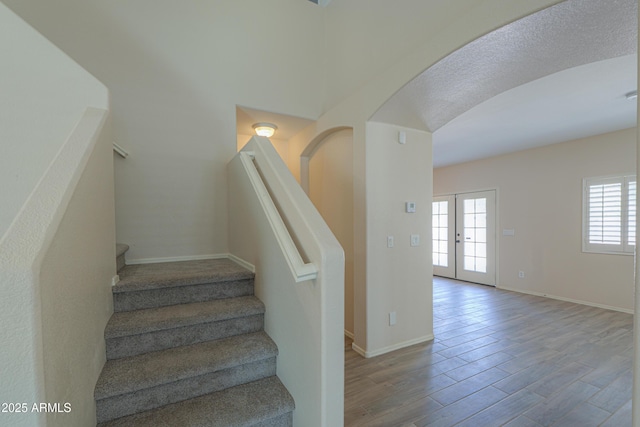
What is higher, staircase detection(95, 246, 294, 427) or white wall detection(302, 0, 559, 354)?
white wall detection(302, 0, 559, 354)

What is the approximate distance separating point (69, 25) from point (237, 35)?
60.5 inches

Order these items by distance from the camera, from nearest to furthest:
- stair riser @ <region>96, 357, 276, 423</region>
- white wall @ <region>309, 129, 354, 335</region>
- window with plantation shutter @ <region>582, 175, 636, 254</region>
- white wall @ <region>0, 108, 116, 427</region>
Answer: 1. white wall @ <region>0, 108, 116, 427</region>
2. stair riser @ <region>96, 357, 276, 423</region>
3. white wall @ <region>309, 129, 354, 335</region>
4. window with plantation shutter @ <region>582, 175, 636, 254</region>

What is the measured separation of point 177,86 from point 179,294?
7.28 ft

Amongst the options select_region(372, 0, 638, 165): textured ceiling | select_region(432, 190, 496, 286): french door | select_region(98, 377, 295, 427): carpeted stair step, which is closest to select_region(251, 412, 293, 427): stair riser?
select_region(98, 377, 295, 427): carpeted stair step

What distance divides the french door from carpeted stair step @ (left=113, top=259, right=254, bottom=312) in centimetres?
529

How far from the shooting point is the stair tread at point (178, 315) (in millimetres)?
1486

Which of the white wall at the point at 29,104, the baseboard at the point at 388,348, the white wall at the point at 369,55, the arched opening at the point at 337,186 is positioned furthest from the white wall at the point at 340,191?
the white wall at the point at 29,104

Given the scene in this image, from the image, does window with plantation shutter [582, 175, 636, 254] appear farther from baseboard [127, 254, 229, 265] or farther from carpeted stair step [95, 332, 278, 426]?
baseboard [127, 254, 229, 265]

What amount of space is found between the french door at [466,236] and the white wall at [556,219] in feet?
0.57

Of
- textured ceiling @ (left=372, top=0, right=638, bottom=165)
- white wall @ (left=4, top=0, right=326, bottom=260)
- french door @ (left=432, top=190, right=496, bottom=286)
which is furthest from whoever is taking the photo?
french door @ (left=432, top=190, right=496, bottom=286)

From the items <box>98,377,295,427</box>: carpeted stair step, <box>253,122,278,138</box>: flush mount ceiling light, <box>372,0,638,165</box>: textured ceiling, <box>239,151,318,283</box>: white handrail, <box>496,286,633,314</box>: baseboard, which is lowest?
<box>496,286,633,314</box>: baseboard

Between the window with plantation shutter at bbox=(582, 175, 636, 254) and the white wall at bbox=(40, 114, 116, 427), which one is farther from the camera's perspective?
the window with plantation shutter at bbox=(582, 175, 636, 254)

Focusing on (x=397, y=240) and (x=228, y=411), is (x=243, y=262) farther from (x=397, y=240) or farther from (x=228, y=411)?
(x=397, y=240)

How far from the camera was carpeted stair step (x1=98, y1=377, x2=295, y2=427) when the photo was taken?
4.06 ft
